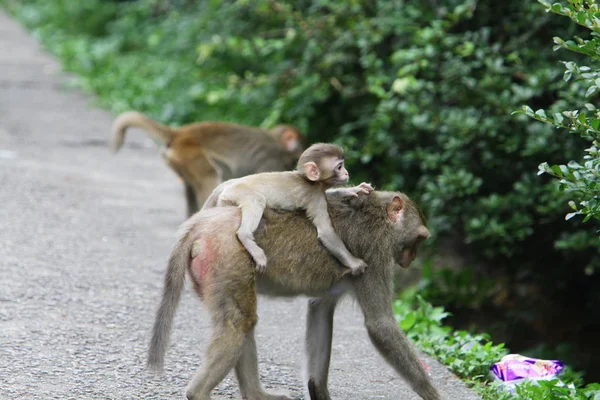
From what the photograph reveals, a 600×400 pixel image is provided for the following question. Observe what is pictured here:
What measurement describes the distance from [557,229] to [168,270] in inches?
179

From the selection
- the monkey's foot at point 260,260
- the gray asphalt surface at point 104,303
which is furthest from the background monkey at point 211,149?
the monkey's foot at point 260,260

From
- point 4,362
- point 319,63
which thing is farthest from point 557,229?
point 4,362

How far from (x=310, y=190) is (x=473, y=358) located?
147 centimetres

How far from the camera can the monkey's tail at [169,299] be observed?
12.3 ft

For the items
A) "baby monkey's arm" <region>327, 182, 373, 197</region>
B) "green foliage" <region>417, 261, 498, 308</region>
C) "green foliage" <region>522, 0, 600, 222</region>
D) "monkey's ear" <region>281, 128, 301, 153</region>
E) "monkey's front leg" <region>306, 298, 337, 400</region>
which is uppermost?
"green foliage" <region>522, 0, 600, 222</region>

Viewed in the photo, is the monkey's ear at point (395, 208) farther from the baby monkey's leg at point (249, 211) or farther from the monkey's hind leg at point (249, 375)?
the monkey's hind leg at point (249, 375)

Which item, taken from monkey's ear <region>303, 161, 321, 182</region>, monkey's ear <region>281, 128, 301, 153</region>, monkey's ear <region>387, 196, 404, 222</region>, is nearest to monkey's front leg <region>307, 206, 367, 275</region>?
monkey's ear <region>303, 161, 321, 182</region>

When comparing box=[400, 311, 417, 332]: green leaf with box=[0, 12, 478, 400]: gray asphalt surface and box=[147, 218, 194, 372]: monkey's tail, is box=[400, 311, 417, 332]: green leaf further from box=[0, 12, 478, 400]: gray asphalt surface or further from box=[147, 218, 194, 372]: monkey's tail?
box=[147, 218, 194, 372]: monkey's tail

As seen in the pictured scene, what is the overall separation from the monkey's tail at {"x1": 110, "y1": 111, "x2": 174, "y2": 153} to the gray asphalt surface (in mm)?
621

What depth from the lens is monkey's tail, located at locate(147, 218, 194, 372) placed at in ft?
12.3

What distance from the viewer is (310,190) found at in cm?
421

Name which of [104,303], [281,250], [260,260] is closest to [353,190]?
[281,250]

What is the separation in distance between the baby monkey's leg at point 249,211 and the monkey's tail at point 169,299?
0.24m

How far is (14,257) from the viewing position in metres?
6.01
